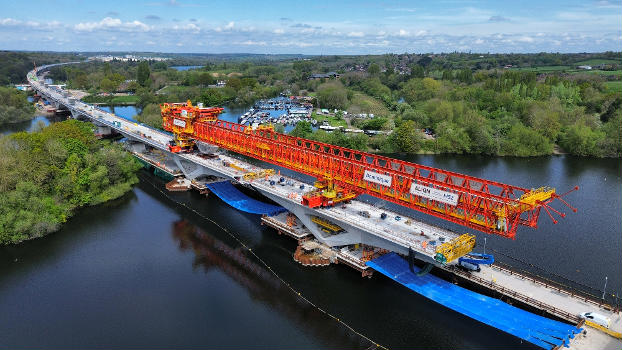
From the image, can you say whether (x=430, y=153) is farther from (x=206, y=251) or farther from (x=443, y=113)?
(x=206, y=251)

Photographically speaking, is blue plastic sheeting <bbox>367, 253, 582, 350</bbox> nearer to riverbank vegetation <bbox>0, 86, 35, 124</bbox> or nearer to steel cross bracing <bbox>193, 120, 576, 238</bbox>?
steel cross bracing <bbox>193, 120, 576, 238</bbox>

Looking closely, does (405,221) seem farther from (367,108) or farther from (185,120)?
(367,108)

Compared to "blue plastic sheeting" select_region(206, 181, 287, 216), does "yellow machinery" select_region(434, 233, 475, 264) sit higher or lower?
higher

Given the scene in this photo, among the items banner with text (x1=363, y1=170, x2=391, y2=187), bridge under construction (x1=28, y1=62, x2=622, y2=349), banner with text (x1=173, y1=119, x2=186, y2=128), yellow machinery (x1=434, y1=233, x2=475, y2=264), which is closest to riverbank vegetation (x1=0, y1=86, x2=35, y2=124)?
banner with text (x1=173, y1=119, x2=186, y2=128)

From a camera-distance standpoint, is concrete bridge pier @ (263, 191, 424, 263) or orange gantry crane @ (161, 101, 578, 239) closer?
orange gantry crane @ (161, 101, 578, 239)

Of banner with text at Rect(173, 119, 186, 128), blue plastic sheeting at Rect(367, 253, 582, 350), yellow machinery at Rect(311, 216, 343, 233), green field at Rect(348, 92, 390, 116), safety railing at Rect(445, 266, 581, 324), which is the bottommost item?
blue plastic sheeting at Rect(367, 253, 582, 350)

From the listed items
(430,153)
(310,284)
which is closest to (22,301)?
(310,284)
